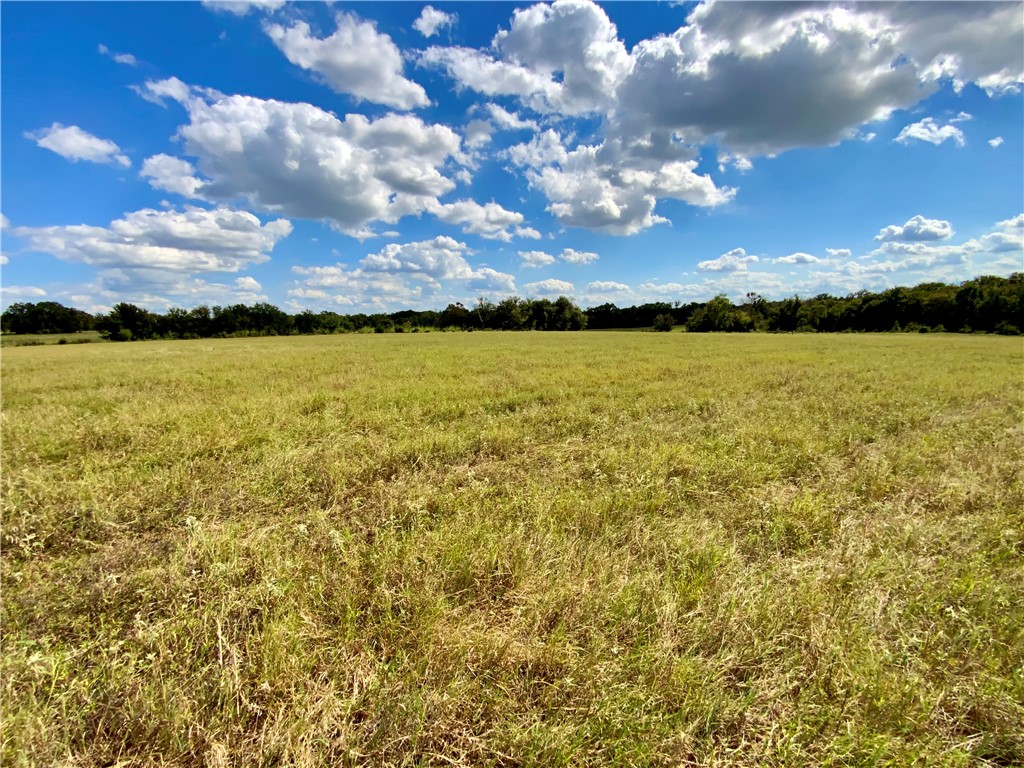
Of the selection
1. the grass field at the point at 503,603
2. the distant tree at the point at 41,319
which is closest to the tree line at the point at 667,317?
the distant tree at the point at 41,319

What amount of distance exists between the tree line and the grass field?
93.3m

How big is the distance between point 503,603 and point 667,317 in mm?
123924

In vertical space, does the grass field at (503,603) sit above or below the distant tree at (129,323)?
below

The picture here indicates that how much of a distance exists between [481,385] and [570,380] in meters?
2.83

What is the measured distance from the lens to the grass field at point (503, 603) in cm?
190

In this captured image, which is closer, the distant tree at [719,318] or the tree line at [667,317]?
the tree line at [667,317]

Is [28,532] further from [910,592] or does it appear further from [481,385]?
[481,385]

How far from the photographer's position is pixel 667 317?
11675cm

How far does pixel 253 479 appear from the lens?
14.9 feet

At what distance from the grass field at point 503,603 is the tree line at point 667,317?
93258 millimetres

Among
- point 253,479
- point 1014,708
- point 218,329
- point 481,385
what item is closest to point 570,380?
point 481,385

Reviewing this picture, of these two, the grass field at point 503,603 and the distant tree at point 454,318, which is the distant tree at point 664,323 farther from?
the grass field at point 503,603

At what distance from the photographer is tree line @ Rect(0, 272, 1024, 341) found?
3179 inches

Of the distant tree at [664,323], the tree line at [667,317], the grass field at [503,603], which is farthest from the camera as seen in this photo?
the distant tree at [664,323]
